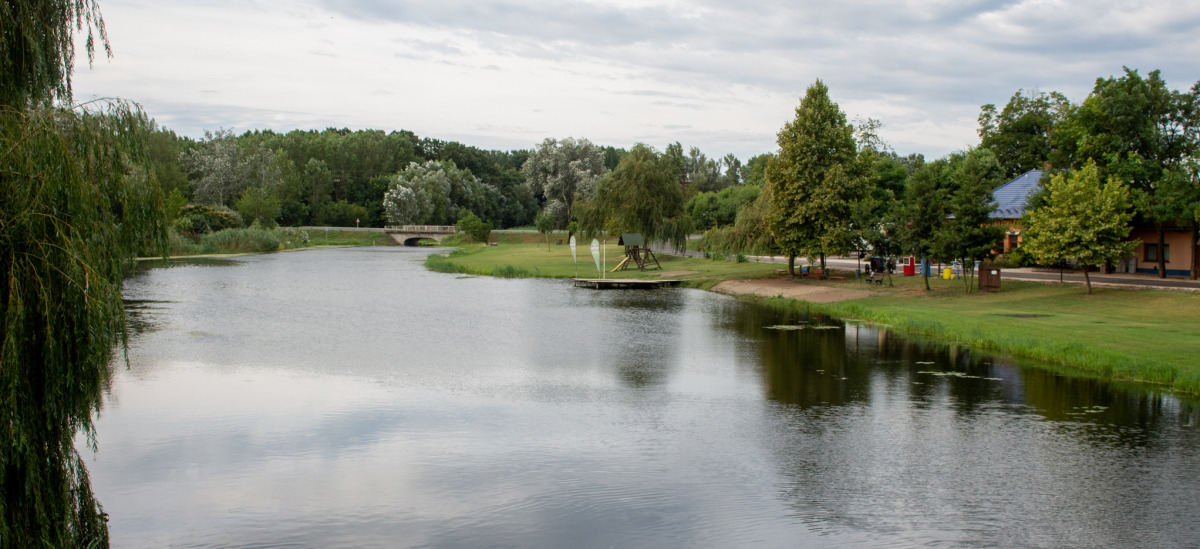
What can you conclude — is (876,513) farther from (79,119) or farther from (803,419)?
(79,119)

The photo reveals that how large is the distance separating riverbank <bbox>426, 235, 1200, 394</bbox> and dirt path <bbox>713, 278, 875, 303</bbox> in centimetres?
5

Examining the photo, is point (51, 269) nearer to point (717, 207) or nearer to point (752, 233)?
point (752, 233)

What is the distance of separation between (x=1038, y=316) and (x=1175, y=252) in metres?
14.2

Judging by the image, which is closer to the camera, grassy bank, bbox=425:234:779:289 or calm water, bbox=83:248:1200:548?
calm water, bbox=83:248:1200:548

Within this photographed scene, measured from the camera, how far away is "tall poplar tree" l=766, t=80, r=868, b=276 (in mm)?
41094

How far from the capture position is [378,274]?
54812mm

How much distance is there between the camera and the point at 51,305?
772cm

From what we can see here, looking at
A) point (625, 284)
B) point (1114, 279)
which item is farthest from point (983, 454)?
point (625, 284)

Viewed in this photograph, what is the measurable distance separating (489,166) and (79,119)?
5260 inches

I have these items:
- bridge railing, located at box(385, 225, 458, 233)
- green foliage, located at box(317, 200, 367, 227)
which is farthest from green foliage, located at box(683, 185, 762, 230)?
green foliage, located at box(317, 200, 367, 227)

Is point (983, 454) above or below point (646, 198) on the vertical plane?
below

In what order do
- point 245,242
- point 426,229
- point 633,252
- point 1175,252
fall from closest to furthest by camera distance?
1. point 1175,252
2. point 633,252
3. point 245,242
4. point 426,229

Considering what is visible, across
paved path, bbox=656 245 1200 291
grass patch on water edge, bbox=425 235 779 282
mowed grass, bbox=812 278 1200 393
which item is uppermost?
grass patch on water edge, bbox=425 235 779 282

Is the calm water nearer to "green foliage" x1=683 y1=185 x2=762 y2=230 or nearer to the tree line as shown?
the tree line
